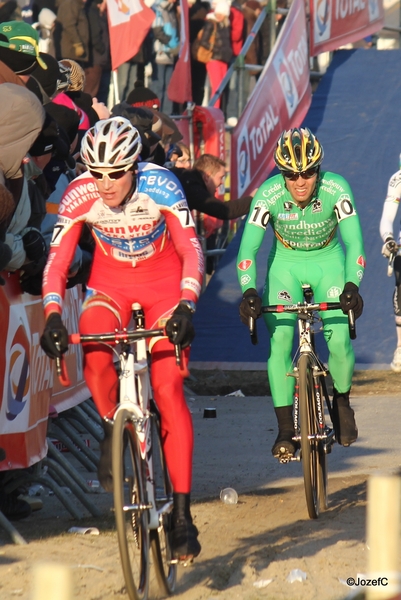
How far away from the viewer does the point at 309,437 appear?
22.1ft

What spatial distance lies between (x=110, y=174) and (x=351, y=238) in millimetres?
2286

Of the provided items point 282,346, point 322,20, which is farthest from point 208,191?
point 322,20

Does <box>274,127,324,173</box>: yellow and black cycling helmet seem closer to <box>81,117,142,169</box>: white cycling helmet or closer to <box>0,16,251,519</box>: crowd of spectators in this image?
<box>0,16,251,519</box>: crowd of spectators

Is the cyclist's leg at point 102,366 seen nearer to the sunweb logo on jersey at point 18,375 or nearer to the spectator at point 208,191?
the sunweb logo on jersey at point 18,375

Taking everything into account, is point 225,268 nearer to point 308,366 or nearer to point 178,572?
point 308,366

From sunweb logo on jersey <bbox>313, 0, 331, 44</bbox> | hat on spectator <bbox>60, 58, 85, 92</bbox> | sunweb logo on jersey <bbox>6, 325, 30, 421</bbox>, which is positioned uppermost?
hat on spectator <bbox>60, 58, 85, 92</bbox>

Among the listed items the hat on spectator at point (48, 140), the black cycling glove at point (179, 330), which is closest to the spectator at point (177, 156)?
the hat on spectator at point (48, 140)

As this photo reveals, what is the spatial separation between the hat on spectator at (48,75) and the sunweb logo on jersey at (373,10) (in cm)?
1333

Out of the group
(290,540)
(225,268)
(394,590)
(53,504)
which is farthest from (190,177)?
(394,590)

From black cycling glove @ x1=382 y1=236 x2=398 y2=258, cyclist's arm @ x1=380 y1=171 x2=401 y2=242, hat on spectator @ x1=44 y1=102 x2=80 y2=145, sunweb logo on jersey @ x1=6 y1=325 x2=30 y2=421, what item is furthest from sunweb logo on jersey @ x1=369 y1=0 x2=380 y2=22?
sunweb logo on jersey @ x1=6 y1=325 x2=30 y2=421

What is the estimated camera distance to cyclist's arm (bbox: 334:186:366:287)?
700cm

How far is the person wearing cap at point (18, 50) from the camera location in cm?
684

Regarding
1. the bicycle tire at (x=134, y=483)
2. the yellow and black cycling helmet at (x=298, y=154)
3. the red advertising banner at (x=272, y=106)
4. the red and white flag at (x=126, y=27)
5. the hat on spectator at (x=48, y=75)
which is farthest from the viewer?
the red advertising banner at (x=272, y=106)

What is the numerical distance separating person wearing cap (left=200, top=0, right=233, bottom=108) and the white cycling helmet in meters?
10.0
